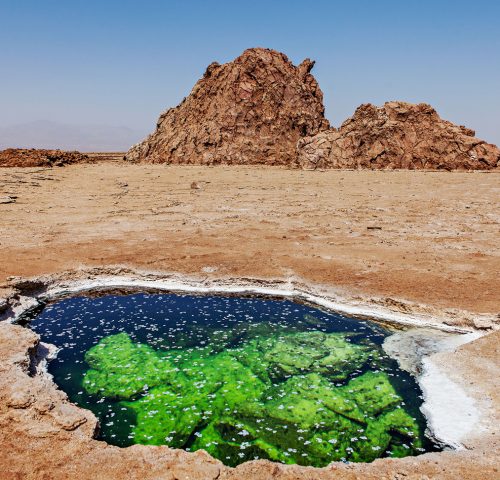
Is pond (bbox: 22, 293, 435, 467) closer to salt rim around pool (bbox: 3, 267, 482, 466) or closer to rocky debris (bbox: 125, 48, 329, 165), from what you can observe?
salt rim around pool (bbox: 3, 267, 482, 466)

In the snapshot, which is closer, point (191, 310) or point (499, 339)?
point (499, 339)

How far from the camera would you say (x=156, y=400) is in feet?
28.9

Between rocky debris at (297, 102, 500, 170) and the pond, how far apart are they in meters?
30.0

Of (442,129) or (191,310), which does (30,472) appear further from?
(442,129)

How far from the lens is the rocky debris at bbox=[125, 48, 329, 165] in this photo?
4678 centimetres

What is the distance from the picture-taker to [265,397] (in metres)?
8.88

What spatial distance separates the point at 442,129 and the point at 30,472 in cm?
4168

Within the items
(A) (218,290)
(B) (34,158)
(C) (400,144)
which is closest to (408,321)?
(A) (218,290)

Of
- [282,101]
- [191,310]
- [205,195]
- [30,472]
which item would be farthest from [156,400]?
[282,101]

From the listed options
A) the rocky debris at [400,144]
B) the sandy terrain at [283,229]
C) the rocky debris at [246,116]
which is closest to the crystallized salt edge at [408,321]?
the sandy terrain at [283,229]

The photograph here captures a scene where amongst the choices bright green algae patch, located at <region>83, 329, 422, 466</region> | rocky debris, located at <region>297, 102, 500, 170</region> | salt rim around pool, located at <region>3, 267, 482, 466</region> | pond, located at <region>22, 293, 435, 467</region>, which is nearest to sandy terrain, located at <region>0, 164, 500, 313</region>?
salt rim around pool, located at <region>3, 267, 482, 466</region>

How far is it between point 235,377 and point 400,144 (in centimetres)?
3562

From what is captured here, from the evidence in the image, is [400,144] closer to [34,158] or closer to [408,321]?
[408,321]

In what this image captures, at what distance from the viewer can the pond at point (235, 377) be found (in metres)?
7.59
